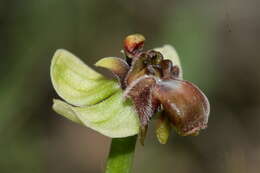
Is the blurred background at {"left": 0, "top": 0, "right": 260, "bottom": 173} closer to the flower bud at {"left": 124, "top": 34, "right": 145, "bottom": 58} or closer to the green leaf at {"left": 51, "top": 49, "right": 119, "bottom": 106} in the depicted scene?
the green leaf at {"left": 51, "top": 49, "right": 119, "bottom": 106}

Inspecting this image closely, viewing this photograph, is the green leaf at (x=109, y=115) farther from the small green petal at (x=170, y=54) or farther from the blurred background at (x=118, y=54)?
the blurred background at (x=118, y=54)

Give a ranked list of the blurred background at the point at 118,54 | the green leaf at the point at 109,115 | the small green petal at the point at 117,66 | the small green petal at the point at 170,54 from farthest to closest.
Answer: the blurred background at the point at 118,54 < the small green petal at the point at 170,54 < the small green petal at the point at 117,66 < the green leaf at the point at 109,115

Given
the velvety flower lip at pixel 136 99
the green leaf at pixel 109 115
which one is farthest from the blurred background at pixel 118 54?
the green leaf at pixel 109 115
